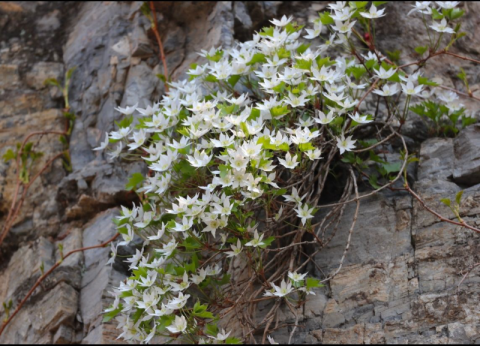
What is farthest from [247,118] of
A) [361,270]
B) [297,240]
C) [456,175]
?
[456,175]

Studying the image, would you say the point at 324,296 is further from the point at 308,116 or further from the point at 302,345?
the point at 308,116

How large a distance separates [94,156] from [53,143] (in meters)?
0.33

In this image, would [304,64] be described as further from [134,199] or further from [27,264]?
[27,264]

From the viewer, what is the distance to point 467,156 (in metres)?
2.71

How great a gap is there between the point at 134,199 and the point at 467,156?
1628 millimetres

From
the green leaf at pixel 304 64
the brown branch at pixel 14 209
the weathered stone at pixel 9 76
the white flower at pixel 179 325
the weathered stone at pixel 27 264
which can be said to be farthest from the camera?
the weathered stone at pixel 9 76

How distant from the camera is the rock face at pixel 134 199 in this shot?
7.80 feet

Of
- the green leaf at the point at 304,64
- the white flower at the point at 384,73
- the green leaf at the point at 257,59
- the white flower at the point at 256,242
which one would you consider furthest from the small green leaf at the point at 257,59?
the white flower at the point at 256,242

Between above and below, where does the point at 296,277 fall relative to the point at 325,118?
below

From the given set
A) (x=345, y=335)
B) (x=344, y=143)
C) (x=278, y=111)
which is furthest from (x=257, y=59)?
(x=345, y=335)

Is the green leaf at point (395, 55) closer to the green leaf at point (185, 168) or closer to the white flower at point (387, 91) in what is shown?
the white flower at point (387, 91)

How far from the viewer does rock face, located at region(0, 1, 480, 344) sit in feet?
7.80

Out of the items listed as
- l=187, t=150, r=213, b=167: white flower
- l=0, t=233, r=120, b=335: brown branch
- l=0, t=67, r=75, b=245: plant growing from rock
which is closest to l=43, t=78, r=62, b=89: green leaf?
l=0, t=67, r=75, b=245: plant growing from rock

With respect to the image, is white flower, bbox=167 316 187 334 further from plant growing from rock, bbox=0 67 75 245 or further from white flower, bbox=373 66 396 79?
plant growing from rock, bbox=0 67 75 245
